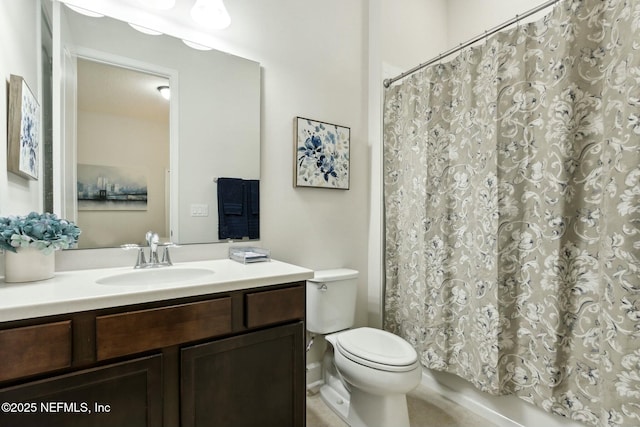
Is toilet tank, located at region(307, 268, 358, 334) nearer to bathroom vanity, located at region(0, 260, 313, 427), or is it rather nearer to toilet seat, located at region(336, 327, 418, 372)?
toilet seat, located at region(336, 327, 418, 372)

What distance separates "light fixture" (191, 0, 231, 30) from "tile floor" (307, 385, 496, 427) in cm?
213

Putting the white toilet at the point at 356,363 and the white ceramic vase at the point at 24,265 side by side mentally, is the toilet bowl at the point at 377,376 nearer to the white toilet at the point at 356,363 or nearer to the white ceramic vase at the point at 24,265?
the white toilet at the point at 356,363

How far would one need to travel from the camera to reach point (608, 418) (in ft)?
3.86

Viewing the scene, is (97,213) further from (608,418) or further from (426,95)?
(608,418)

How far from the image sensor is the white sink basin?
4.09 feet

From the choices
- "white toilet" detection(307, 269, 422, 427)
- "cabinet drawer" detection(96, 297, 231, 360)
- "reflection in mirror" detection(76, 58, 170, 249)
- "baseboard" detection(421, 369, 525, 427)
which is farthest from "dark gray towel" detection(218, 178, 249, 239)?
"baseboard" detection(421, 369, 525, 427)

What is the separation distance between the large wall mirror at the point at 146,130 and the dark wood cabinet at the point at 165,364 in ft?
1.94

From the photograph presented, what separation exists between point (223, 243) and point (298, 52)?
4.14ft

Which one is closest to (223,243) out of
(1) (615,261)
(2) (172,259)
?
(2) (172,259)

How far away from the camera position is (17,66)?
1.12 m

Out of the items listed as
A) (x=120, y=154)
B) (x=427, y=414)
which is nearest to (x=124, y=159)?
(x=120, y=154)

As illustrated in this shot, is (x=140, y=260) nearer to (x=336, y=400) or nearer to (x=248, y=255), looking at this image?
(x=248, y=255)

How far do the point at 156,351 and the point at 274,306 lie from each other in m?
0.43

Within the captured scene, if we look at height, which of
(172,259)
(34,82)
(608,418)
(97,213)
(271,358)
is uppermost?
(34,82)
